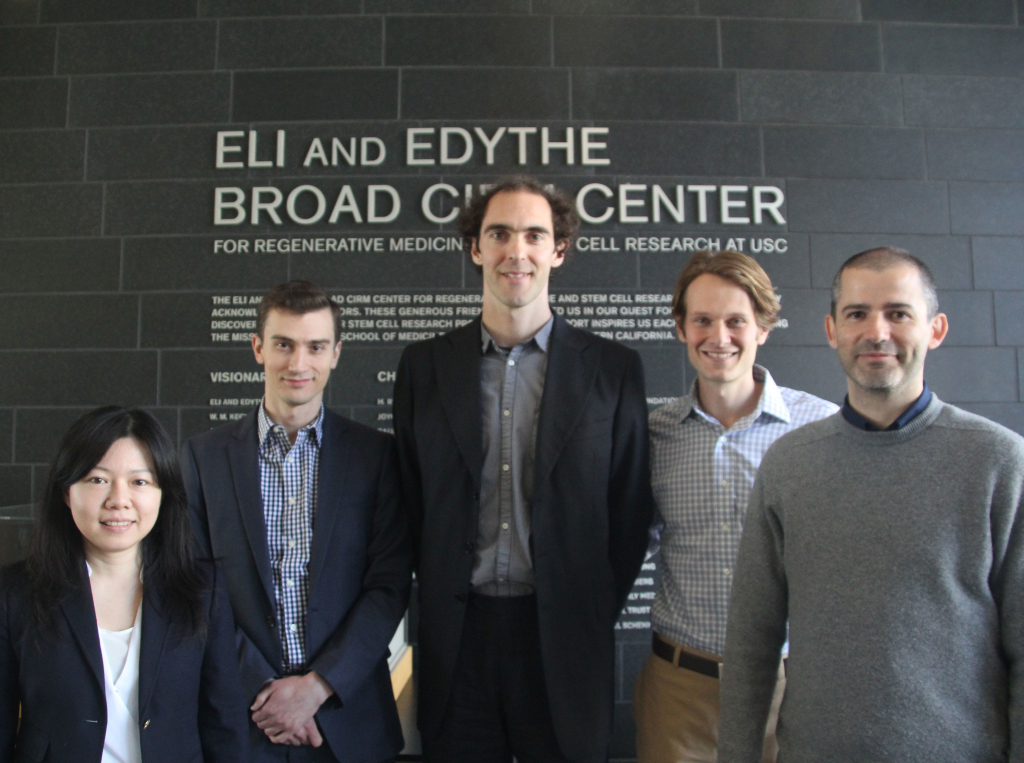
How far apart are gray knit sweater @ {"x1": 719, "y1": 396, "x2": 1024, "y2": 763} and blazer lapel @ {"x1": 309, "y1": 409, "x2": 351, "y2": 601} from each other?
3.26 ft

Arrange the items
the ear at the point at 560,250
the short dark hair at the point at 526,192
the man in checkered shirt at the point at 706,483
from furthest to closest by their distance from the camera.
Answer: the ear at the point at 560,250 → the short dark hair at the point at 526,192 → the man in checkered shirt at the point at 706,483

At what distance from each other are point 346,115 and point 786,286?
2.19 metres

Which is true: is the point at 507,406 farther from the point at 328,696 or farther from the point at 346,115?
the point at 346,115

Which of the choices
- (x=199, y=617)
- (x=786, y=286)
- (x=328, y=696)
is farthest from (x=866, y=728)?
(x=786, y=286)

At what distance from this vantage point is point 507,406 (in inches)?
68.4

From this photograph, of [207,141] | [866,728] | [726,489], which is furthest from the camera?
[207,141]

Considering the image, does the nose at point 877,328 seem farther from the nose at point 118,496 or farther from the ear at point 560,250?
the nose at point 118,496

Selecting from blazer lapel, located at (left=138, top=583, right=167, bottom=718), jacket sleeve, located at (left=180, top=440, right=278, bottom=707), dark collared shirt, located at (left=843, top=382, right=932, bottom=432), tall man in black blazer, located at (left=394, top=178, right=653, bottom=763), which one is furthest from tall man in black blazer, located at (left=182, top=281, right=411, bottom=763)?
dark collared shirt, located at (left=843, top=382, right=932, bottom=432)

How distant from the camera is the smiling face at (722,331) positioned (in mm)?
1717

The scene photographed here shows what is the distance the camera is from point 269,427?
1738mm

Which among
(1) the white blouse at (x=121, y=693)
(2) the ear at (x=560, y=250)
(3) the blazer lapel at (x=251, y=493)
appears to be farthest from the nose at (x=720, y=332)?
(1) the white blouse at (x=121, y=693)

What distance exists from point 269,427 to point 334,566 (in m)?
0.40

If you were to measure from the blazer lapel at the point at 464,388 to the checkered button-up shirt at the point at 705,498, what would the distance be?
0.52m

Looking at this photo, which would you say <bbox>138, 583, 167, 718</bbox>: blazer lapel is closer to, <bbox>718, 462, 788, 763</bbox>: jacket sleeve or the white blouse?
the white blouse
